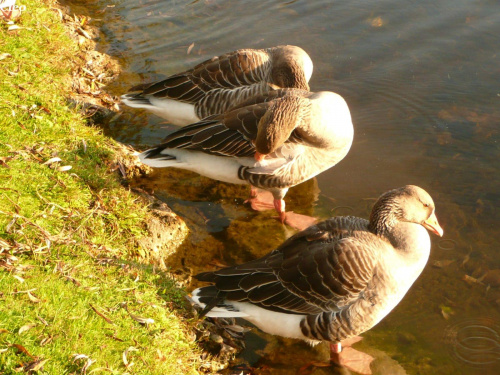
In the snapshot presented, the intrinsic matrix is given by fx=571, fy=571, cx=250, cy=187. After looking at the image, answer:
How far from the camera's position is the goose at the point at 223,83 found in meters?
7.82

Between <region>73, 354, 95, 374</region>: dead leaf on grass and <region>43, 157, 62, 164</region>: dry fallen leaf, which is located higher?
<region>43, 157, 62, 164</region>: dry fallen leaf

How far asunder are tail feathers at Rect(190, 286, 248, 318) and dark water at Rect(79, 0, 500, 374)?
0.43 meters

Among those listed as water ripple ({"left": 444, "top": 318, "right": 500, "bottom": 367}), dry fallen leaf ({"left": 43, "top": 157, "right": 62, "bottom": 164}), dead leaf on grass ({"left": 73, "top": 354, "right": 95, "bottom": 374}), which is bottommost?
water ripple ({"left": 444, "top": 318, "right": 500, "bottom": 367})

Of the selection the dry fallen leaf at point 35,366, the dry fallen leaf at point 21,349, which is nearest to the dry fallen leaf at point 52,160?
the dry fallen leaf at point 21,349

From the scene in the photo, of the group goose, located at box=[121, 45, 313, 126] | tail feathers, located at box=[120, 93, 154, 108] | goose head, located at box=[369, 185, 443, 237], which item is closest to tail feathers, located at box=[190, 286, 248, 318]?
goose head, located at box=[369, 185, 443, 237]

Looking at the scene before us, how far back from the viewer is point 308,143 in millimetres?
6703

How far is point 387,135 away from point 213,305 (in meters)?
4.26

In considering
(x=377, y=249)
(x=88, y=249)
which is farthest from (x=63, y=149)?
(x=377, y=249)

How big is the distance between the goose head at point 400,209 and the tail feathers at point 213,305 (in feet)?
4.86

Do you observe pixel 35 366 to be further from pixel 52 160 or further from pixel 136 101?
pixel 136 101

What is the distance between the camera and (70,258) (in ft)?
15.6

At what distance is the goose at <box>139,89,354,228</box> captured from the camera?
6508mm

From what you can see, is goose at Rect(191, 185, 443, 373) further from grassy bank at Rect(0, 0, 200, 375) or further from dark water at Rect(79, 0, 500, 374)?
grassy bank at Rect(0, 0, 200, 375)

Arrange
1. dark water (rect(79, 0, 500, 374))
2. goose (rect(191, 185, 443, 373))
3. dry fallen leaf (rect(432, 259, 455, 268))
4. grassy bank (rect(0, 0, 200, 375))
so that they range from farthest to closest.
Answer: dry fallen leaf (rect(432, 259, 455, 268)) < dark water (rect(79, 0, 500, 374)) < goose (rect(191, 185, 443, 373)) < grassy bank (rect(0, 0, 200, 375))
